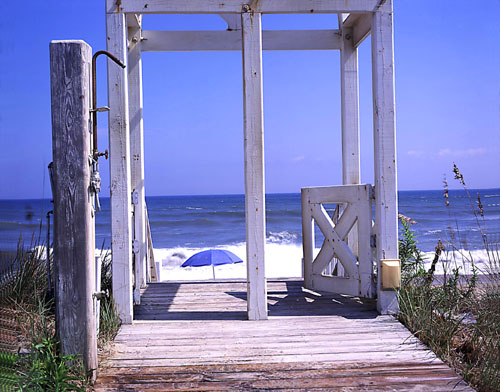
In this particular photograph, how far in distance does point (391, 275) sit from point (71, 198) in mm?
2923

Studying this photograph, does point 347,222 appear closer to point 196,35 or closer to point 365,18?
point 365,18

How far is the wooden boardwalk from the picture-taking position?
3.06 meters

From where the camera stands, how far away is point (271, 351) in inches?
142

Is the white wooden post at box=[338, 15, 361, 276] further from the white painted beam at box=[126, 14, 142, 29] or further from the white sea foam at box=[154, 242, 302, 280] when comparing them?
the white sea foam at box=[154, 242, 302, 280]

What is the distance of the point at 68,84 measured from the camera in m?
2.98

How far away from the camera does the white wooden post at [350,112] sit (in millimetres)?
5871

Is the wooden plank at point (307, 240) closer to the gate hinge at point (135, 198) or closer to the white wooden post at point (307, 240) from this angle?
the white wooden post at point (307, 240)

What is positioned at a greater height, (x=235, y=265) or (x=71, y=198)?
(x=71, y=198)

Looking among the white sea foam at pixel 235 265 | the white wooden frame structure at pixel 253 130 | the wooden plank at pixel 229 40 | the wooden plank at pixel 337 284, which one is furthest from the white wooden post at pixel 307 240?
the white sea foam at pixel 235 265

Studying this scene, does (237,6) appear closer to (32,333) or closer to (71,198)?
(71,198)

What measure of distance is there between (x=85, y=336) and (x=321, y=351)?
5.54 feet

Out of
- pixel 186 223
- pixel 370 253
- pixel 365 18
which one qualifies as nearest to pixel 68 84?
pixel 370 253

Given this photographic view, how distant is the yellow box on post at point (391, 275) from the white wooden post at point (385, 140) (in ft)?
0.23

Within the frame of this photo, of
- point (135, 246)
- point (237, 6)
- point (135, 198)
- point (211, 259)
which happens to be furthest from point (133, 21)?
point (211, 259)
